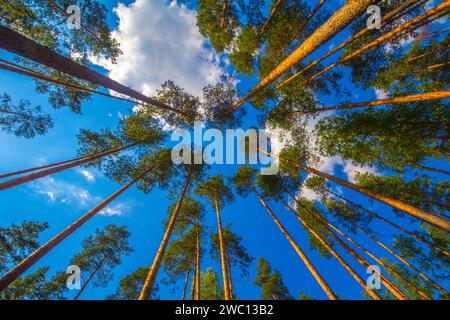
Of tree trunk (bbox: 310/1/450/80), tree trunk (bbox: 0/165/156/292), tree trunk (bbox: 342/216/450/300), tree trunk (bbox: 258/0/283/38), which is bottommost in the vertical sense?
tree trunk (bbox: 342/216/450/300)

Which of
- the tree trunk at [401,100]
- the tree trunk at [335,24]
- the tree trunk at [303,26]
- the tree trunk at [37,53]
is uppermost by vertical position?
the tree trunk at [303,26]

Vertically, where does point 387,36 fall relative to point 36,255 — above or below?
above

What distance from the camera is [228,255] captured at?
12.6m

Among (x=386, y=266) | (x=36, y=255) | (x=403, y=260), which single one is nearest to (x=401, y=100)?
(x=386, y=266)

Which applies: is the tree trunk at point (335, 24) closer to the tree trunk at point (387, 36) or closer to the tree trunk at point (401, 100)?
the tree trunk at point (387, 36)

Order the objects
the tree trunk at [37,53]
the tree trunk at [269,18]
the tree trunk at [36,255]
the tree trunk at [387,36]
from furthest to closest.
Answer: the tree trunk at [269,18] → the tree trunk at [387,36] → the tree trunk at [36,255] → the tree trunk at [37,53]

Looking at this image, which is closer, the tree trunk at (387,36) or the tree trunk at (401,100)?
the tree trunk at (401,100)

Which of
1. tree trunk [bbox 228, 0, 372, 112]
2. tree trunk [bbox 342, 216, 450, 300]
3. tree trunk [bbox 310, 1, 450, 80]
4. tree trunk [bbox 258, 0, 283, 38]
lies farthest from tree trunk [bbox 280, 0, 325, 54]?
tree trunk [bbox 342, 216, 450, 300]

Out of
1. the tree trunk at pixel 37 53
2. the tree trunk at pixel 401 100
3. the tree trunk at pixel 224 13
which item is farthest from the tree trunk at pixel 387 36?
the tree trunk at pixel 37 53

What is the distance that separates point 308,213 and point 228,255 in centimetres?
649

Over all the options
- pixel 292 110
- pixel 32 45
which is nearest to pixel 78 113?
pixel 32 45

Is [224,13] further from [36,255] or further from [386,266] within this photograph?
[386,266]

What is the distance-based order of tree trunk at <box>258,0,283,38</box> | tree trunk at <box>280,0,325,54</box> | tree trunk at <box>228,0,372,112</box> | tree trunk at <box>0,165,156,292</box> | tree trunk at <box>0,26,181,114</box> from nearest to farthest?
tree trunk at <box>0,26,181,114</box> < tree trunk at <box>228,0,372,112</box> < tree trunk at <box>0,165,156,292</box> < tree trunk at <box>280,0,325,54</box> < tree trunk at <box>258,0,283,38</box>

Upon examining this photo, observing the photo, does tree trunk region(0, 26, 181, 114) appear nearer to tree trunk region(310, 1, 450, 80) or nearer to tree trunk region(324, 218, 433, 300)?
tree trunk region(310, 1, 450, 80)
